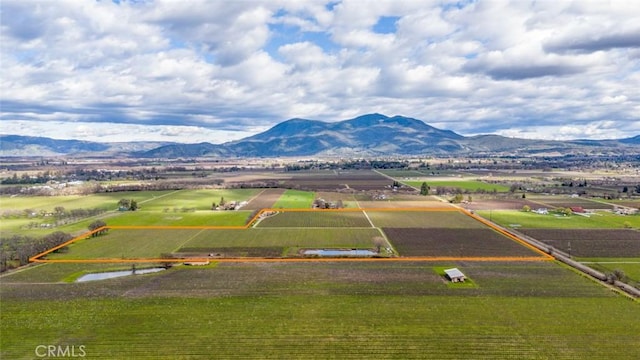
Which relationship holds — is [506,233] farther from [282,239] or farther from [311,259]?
[282,239]

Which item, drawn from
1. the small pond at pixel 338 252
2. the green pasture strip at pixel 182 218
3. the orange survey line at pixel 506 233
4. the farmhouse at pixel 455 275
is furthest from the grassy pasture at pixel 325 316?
the green pasture strip at pixel 182 218

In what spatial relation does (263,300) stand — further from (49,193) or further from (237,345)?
(49,193)

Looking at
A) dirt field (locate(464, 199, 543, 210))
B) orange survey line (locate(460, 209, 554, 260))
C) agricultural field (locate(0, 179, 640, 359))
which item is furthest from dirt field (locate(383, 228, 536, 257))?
dirt field (locate(464, 199, 543, 210))

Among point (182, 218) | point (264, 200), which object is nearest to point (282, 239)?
point (182, 218)

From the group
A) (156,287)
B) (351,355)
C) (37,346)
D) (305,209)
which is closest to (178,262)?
(156,287)

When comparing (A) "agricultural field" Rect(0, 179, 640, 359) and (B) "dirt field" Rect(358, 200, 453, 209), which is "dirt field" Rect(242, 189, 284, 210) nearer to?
(B) "dirt field" Rect(358, 200, 453, 209)

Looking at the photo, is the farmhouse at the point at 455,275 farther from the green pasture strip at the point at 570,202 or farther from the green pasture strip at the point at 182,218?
the green pasture strip at the point at 570,202
